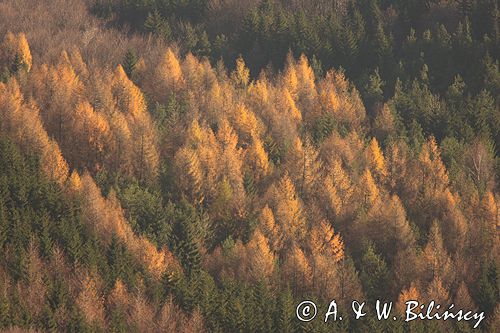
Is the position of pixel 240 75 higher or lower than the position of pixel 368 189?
lower

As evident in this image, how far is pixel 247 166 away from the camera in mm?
104250

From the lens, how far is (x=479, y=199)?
9694cm

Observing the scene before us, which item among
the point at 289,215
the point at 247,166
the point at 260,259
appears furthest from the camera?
the point at 247,166

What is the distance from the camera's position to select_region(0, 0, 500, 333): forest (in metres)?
78.5

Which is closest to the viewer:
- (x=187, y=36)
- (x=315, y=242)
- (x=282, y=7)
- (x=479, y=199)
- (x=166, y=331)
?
(x=166, y=331)

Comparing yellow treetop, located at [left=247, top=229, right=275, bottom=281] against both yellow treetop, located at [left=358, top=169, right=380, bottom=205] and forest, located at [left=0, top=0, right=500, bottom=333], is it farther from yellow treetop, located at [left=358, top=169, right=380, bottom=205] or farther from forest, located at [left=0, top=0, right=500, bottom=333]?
yellow treetop, located at [left=358, top=169, right=380, bottom=205]

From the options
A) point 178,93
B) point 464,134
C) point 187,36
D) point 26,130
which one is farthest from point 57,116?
point 464,134

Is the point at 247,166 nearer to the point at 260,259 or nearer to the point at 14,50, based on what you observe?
the point at 260,259

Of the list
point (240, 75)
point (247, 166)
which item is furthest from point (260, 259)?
point (240, 75)

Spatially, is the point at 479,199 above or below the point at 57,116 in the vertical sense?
above

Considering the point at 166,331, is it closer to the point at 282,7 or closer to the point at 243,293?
the point at 243,293

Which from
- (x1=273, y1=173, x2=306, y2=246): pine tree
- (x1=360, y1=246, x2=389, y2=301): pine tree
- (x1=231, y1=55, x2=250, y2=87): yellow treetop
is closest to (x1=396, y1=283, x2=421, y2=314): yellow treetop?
(x1=360, y1=246, x2=389, y2=301): pine tree

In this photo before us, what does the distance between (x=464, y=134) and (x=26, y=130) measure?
5621 cm

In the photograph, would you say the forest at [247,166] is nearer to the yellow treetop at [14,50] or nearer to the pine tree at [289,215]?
the pine tree at [289,215]
